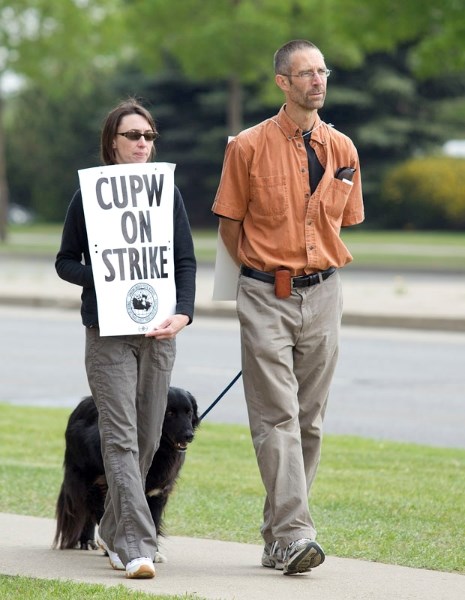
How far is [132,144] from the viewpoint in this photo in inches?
209

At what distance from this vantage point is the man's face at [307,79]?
527 cm

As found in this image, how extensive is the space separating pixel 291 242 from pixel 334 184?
31cm

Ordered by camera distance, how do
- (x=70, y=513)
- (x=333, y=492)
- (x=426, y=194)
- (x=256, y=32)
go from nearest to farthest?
(x=70, y=513) → (x=333, y=492) → (x=256, y=32) → (x=426, y=194)

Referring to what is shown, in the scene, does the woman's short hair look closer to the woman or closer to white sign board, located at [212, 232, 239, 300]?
the woman

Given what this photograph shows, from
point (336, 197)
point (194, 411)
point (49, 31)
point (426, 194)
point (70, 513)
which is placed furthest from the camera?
point (426, 194)

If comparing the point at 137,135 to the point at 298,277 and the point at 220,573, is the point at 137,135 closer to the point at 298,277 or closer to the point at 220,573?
the point at 298,277

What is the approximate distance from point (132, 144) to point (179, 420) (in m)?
1.14

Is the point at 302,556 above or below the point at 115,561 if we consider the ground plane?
above

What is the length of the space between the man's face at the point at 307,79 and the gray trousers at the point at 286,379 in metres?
0.74

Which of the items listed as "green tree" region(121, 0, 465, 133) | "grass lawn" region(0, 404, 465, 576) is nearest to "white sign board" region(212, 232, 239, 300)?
"grass lawn" region(0, 404, 465, 576)

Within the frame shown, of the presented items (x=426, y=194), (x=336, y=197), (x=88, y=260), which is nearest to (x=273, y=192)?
Result: (x=336, y=197)

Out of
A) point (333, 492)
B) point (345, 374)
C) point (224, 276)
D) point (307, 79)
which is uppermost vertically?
point (307, 79)

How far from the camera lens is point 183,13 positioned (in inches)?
1378

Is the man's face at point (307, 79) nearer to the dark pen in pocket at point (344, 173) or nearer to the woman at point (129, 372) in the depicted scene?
the dark pen in pocket at point (344, 173)
